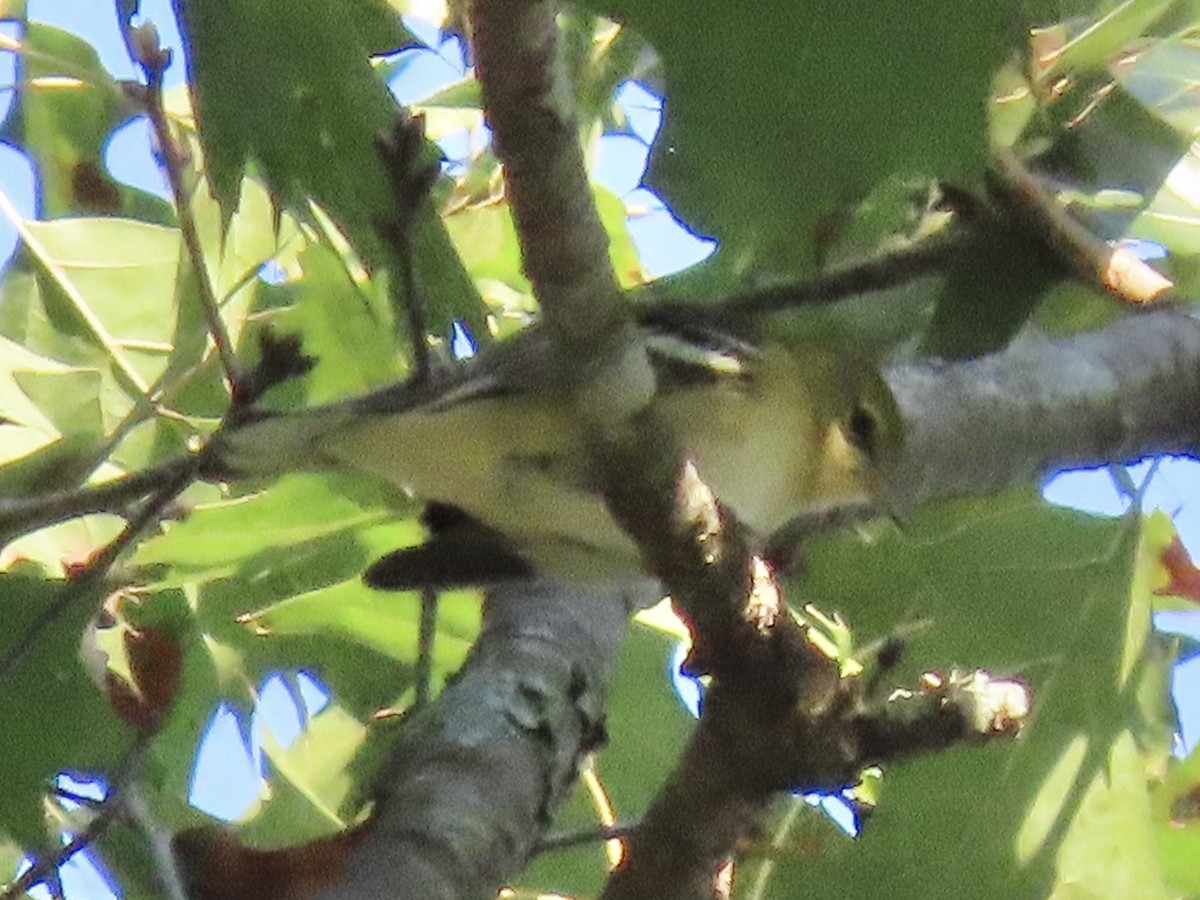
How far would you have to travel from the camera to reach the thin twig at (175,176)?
36.2 inches

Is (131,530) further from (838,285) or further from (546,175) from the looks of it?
(838,285)

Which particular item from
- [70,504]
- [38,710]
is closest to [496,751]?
[38,710]

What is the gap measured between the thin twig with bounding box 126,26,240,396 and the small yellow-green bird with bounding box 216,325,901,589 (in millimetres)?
265

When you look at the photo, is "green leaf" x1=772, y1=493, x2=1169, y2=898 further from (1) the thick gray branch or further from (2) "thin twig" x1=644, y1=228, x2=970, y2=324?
(2) "thin twig" x1=644, y1=228, x2=970, y2=324

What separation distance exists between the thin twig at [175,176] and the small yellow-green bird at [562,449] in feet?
0.87

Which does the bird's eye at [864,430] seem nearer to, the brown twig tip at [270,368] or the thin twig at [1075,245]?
the thin twig at [1075,245]

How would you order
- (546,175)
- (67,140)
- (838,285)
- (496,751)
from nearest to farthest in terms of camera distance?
(546,175) < (838,285) < (496,751) < (67,140)

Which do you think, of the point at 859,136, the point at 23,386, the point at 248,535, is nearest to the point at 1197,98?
the point at 859,136

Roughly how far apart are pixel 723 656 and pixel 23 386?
857mm

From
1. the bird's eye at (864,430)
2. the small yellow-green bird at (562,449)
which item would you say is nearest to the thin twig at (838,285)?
the small yellow-green bird at (562,449)

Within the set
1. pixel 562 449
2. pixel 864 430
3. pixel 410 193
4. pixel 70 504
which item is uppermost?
pixel 410 193

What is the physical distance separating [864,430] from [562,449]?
1.82 feet

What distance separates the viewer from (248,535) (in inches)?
58.6

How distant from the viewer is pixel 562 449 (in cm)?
142
